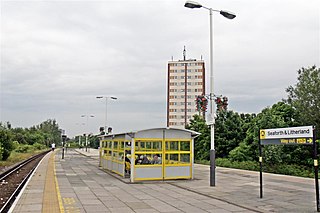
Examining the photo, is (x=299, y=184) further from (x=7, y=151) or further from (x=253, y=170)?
(x=7, y=151)

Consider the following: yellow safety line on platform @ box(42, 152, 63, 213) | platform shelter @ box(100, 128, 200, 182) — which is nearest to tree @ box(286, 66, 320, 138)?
platform shelter @ box(100, 128, 200, 182)

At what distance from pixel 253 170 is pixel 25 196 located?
16251 millimetres

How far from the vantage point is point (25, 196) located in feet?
40.6

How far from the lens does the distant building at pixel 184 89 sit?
105 meters

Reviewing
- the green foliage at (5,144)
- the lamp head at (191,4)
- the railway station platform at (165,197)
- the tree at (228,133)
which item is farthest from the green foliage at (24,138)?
the lamp head at (191,4)

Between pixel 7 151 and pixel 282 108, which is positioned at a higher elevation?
pixel 282 108

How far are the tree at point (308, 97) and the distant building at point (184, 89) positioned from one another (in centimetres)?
7394

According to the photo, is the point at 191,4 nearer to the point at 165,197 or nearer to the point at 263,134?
the point at 263,134

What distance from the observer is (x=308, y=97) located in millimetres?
28328

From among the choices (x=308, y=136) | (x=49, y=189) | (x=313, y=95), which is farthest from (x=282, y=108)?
(x=49, y=189)

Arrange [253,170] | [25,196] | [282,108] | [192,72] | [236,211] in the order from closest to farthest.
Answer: [236,211]
[25,196]
[253,170]
[282,108]
[192,72]

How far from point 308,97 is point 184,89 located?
77251 millimetres

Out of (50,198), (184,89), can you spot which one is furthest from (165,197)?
(184,89)

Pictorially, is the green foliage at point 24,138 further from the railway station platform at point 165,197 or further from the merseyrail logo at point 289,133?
the merseyrail logo at point 289,133
